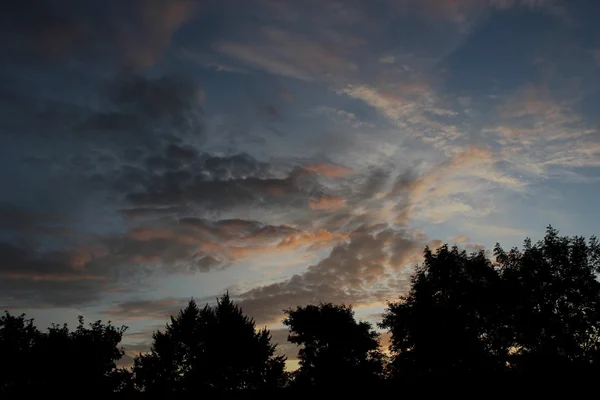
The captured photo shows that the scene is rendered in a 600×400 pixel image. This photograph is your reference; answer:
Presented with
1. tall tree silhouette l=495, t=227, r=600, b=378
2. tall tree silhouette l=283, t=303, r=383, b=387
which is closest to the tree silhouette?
tall tree silhouette l=283, t=303, r=383, b=387

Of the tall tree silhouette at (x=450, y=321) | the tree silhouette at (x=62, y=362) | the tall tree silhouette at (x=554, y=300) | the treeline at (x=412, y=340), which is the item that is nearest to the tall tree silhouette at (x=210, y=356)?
the treeline at (x=412, y=340)

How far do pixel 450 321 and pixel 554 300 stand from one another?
11918 mm

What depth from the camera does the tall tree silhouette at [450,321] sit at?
46.4m

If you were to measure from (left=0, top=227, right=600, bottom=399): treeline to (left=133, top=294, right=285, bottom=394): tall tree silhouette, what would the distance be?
0.57 ft

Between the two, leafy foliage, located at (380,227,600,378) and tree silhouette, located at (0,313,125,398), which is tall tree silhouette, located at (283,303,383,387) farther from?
tree silhouette, located at (0,313,125,398)

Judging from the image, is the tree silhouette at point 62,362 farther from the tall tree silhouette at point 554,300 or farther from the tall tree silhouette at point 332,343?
the tall tree silhouette at point 554,300

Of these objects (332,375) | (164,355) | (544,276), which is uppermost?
(544,276)

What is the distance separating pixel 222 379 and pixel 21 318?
3429 centimetres

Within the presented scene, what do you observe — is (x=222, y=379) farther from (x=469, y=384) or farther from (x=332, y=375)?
(x=469, y=384)

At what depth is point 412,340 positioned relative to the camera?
158 feet

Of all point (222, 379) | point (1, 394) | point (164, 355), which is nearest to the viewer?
point (1, 394)

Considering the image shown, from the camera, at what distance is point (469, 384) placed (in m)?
25.1

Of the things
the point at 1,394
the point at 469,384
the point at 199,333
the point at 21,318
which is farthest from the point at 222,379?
the point at 469,384

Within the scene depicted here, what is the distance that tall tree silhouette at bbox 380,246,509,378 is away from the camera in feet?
152
